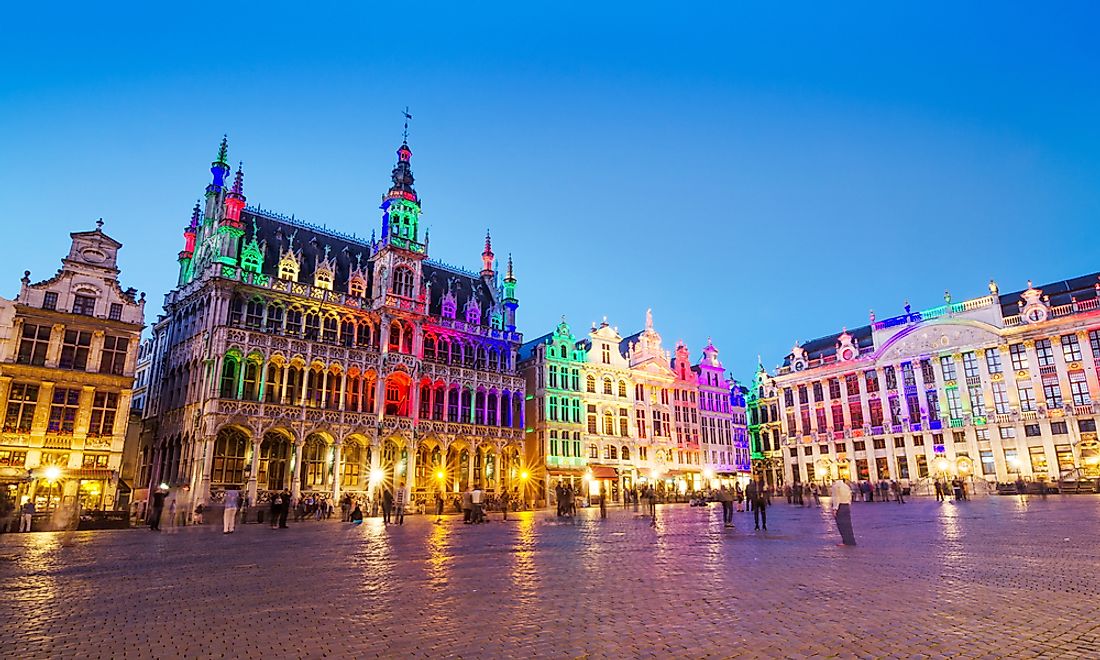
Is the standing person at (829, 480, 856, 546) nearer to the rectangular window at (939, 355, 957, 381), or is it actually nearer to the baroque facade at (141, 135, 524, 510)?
the baroque facade at (141, 135, 524, 510)

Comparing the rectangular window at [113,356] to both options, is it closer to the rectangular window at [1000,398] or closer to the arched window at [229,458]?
the arched window at [229,458]

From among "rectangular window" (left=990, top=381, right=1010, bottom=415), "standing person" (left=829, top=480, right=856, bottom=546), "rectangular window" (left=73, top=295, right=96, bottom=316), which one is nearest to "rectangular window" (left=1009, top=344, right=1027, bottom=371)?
"rectangular window" (left=990, top=381, right=1010, bottom=415)

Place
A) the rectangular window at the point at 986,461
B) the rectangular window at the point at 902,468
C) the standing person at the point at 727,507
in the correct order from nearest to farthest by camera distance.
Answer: the standing person at the point at 727,507 → the rectangular window at the point at 986,461 → the rectangular window at the point at 902,468

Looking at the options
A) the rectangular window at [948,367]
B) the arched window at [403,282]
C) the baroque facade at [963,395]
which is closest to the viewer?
the arched window at [403,282]

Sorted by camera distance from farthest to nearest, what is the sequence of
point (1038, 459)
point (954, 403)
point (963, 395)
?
1. point (954, 403)
2. point (963, 395)
3. point (1038, 459)

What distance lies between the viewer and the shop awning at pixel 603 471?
65750 millimetres

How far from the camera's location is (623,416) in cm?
7100

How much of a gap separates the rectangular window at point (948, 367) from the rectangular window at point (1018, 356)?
5433 mm

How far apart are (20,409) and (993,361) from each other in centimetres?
8469

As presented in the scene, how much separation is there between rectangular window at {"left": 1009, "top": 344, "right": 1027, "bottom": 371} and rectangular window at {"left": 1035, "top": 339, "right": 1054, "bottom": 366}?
1176 mm

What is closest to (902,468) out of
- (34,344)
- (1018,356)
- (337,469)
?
(1018,356)

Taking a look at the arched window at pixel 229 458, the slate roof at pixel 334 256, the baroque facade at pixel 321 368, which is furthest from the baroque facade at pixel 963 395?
the arched window at pixel 229 458

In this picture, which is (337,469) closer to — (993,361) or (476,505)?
(476,505)

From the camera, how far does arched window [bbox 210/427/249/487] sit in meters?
43.5
